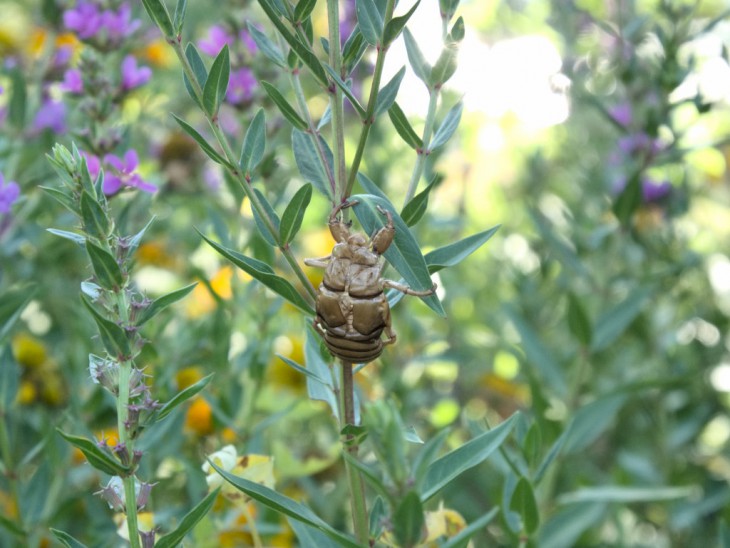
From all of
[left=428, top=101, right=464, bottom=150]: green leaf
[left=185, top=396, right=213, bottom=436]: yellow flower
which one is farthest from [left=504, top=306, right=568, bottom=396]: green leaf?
[left=428, top=101, right=464, bottom=150]: green leaf

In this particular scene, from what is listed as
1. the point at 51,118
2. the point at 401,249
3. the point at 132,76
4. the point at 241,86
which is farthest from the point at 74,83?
the point at 401,249

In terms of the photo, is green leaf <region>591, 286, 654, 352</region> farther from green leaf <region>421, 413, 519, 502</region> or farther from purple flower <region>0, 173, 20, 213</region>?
purple flower <region>0, 173, 20, 213</region>

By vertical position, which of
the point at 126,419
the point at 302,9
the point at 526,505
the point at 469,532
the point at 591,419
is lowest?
the point at 591,419

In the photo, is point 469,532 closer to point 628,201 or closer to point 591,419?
point 591,419

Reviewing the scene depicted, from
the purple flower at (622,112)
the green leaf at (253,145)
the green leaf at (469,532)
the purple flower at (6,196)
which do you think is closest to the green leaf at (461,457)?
the green leaf at (469,532)

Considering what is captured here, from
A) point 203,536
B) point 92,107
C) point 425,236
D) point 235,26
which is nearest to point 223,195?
point 425,236

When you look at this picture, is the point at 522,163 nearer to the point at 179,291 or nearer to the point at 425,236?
the point at 425,236
